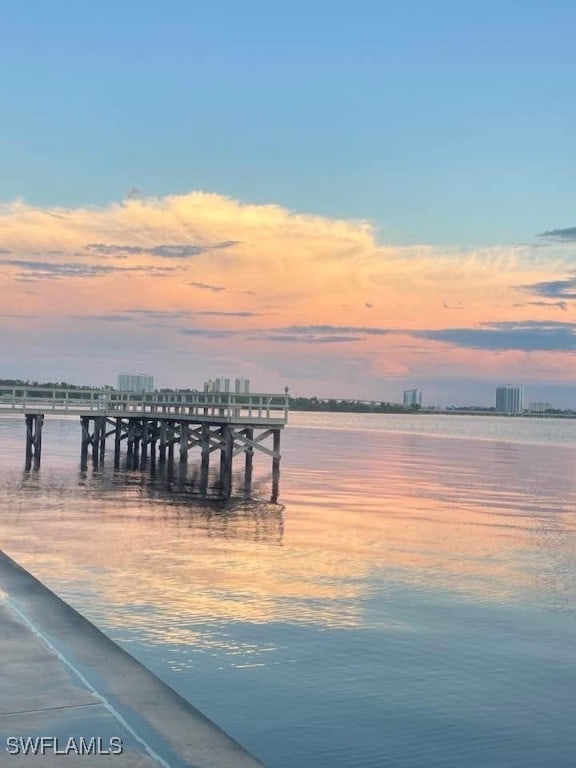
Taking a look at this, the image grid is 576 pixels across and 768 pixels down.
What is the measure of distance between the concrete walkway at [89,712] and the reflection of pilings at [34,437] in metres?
31.0

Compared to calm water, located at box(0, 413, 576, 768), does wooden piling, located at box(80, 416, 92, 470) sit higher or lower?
higher

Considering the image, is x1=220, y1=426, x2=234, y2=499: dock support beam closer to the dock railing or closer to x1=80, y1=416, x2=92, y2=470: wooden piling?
the dock railing

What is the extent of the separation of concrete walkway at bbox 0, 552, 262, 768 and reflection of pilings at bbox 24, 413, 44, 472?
30995 millimetres

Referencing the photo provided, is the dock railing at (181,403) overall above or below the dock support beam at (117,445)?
above


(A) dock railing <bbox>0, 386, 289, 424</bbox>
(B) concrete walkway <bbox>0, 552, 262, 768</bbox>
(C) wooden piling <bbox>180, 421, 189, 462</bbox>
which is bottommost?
(B) concrete walkway <bbox>0, 552, 262, 768</bbox>

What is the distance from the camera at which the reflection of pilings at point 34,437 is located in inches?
1581

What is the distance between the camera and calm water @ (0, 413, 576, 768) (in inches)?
370

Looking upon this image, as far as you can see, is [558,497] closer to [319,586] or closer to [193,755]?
[319,586]

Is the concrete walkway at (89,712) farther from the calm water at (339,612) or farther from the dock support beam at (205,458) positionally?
the dock support beam at (205,458)

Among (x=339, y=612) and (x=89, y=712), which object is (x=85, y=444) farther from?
(x=89, y=712)

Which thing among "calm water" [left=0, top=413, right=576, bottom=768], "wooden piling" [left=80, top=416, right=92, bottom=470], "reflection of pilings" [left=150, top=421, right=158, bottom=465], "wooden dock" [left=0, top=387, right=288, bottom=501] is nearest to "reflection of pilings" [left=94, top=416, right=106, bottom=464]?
"wooden dock" [left=0, top=387, right=288, bottom=501]

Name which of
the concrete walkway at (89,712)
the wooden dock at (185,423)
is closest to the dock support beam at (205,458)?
the wooden dock at (185,423)

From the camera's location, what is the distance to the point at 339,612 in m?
14.2

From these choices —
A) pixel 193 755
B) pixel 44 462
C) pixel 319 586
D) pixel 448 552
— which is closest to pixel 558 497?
pixel 448 552
